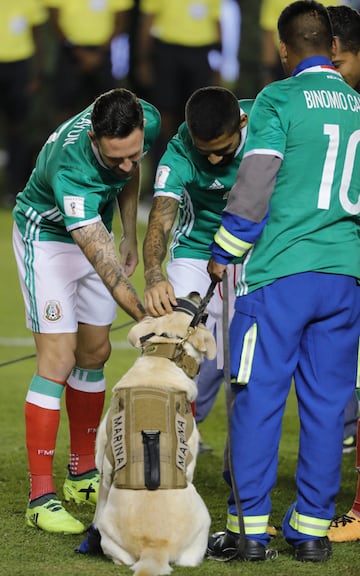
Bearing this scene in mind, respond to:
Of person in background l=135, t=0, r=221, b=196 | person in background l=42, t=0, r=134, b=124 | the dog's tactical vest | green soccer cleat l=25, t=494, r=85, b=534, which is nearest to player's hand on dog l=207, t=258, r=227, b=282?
the dog's tactical vest

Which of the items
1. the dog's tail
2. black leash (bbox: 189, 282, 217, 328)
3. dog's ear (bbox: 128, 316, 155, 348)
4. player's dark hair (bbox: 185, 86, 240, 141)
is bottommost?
the dog's tail

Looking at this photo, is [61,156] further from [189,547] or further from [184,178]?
[189,547]

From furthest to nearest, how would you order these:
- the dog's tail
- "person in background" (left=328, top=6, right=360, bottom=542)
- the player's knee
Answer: the player's knee < "person in background" (left=328, top=6, right=360, bottom=542) < the dog's tail

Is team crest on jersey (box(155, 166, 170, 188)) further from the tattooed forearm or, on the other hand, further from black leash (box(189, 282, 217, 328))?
black leash (box(189, 282, 217, 328))

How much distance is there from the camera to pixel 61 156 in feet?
16.9

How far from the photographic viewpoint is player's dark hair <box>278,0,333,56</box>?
4.77 m

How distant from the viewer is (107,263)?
16.3 feet

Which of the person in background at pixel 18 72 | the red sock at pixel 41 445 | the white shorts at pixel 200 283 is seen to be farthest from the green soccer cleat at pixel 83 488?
the person in background at pixel 18 72

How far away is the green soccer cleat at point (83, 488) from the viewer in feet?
18.7

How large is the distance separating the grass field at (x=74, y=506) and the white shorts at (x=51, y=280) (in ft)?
2.71

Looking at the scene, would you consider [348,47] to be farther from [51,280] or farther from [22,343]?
[22,343]

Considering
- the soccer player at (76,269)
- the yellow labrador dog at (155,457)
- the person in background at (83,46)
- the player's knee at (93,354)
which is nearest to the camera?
the yellow labrador dog at (155,457)

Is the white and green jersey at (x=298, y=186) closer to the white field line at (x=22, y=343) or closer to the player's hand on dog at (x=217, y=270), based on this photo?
the player's hand on dog at (x=217, y=270)

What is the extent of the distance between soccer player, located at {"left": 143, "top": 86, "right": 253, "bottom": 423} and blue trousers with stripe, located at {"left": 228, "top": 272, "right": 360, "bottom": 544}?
354 mm
